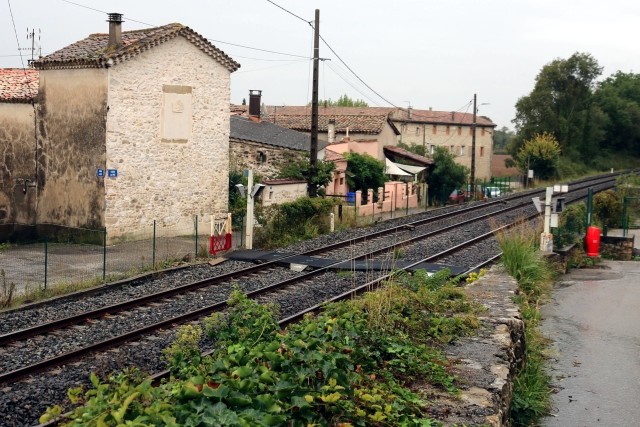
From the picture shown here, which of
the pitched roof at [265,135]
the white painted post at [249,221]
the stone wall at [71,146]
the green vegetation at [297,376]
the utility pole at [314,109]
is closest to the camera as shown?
the green vegetation at [297,376]

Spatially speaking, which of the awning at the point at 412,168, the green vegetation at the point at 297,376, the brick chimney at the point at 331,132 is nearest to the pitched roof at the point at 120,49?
the green vegetation at the point at 297,376

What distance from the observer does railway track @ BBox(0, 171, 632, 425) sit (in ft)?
37.6

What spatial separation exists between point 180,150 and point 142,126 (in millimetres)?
1849

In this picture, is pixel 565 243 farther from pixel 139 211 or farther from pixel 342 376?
pixel 342 376

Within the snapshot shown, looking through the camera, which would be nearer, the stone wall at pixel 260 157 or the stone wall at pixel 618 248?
the stone wall at pixel 618 248

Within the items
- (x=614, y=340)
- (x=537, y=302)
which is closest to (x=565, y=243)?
(x=537, y=302)

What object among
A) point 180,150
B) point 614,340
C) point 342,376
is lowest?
point 614,340

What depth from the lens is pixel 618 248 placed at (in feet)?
84.6

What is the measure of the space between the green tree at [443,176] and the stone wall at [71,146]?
83.7 feet

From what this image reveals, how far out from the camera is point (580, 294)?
59.5 ft

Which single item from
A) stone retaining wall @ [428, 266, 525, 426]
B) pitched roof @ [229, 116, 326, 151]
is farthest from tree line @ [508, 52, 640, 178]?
stone retaining wall @ [428, 266, 525, 426]

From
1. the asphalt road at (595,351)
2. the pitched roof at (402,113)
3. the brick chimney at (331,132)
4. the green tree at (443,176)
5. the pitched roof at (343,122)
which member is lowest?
the asphalt road at (595,351)

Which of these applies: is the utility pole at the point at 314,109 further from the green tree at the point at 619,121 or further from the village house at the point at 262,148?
the green tree at the point at 619,121

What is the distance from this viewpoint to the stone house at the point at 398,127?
5094 centimetres
